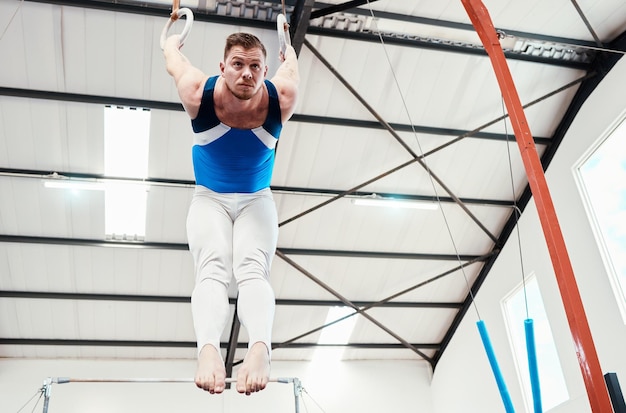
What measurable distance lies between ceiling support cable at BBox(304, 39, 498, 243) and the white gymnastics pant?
15.3 feet

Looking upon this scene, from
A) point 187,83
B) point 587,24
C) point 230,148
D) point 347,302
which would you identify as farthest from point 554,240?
point 347,302

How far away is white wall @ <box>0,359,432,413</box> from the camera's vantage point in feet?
31.1

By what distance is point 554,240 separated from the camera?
10.2 ft

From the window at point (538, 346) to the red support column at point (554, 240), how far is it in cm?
446

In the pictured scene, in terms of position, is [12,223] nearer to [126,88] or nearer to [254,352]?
[126,88]

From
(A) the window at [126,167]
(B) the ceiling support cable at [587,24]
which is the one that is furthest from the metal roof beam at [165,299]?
(B) the ceiling support cable at [587,24]

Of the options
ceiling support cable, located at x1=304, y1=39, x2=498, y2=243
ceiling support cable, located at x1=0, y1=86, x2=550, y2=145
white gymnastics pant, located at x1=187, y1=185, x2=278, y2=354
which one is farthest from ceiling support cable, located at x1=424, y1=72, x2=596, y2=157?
white gymnastics pant, located at x1=187, y1=185, x2=278, y2=354

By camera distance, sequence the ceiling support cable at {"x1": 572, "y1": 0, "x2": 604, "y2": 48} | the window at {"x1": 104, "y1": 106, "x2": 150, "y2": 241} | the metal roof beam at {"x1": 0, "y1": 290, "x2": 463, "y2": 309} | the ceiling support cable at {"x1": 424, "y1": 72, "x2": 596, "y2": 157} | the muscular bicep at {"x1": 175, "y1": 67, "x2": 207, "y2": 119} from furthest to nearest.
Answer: the metal roof beam at {"x1": 0, "y1": 290, "x2": 463, "y2": 309} → the ceiling support cable at {"x1": 424, "y1": 72, "x2": 596, "y2": 157} → the window at {"x1": 104, "y1": 106, "x2": 150, "y2": 241} → the ceiling support cable at {"x1": 572, "y1": 0, "x2": 604, "y2": 48} → the muscular bicep at {"x1": 175, "y1": 67, "x2": 207, "y2": 119}

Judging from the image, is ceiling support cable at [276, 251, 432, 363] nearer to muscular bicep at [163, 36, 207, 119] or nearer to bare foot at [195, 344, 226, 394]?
muscular bicep at [163, 36, 207, 119]

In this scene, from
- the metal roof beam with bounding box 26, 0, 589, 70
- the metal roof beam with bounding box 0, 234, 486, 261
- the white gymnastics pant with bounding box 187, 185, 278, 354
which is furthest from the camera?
the metal roof beam with bounding box 0, 234, 486, 261

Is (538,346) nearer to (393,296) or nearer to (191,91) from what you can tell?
(393,296)

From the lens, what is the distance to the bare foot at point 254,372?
2256 millimetres

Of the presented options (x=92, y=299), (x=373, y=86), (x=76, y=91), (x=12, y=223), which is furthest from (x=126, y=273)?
(x=373, y=86)

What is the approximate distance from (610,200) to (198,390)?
6879 mm
